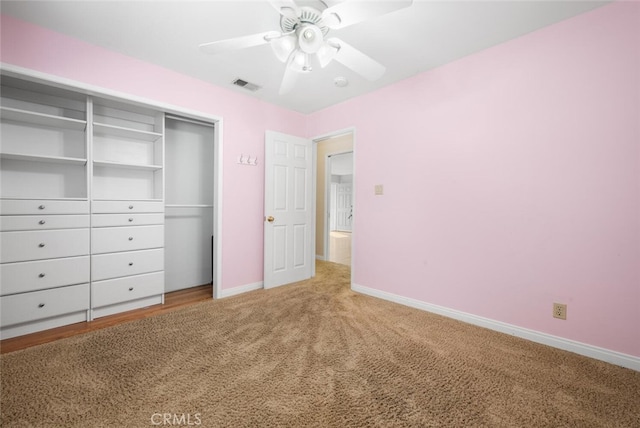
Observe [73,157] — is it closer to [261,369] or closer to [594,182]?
[261,369]

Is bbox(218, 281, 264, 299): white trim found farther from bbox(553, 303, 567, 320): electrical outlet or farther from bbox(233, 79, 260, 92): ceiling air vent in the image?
bbox(553, 303, 567, 320): electrical outlet

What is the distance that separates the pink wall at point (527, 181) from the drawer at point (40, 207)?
10.1ft

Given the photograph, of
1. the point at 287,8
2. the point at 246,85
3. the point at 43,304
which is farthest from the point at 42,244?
Result: the point at 287,8

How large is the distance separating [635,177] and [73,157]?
15.4ft

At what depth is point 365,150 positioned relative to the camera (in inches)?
133

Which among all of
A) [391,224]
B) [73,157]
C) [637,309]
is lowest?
[637,309]

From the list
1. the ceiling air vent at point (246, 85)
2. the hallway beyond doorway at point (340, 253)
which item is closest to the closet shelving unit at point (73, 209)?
the ceiling air vent at point (246, 85)

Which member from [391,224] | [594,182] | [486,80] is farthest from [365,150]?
[594,182]

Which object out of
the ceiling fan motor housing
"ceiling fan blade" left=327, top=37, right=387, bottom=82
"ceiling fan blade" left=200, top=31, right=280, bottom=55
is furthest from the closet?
"ceiling fan blade" left=327, top=37, right=387, bottom=82

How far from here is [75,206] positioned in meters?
2.42

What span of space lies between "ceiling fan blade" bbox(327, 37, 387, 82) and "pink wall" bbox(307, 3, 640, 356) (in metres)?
1.15

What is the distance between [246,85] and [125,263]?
234 centimetres

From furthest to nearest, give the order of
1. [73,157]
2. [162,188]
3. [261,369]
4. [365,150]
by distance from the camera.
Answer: [365,150], [162,188], [73,157], [261,369]

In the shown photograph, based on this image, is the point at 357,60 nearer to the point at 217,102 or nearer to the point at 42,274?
the point at 217,102
